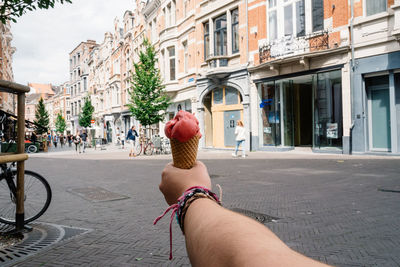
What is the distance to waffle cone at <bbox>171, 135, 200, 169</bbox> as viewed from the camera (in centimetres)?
139

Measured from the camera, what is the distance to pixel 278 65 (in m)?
16.5

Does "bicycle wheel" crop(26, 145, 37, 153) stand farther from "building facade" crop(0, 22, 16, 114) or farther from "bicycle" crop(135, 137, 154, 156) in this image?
"bicycle" crop(135, 137, 154, 156)

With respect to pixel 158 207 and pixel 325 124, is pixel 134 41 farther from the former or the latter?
pixel 158 207

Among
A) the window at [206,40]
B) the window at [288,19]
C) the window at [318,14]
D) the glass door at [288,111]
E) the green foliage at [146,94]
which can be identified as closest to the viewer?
the window at [318,14]

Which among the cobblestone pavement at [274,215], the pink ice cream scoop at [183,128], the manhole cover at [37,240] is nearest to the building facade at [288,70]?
the cobblestone pavement at [274,215]

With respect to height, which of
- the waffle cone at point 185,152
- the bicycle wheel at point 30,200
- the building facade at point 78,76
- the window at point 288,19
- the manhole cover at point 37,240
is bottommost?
the manhole cover at point 37,240

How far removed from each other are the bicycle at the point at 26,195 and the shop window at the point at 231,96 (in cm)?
1588

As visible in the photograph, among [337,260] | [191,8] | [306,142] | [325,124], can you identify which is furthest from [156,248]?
[191,8]

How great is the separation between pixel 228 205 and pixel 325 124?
434 inches

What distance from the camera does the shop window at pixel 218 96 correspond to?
20.6 metres

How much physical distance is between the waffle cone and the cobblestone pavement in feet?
6.49

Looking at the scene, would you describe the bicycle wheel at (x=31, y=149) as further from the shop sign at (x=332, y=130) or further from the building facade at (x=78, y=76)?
the building facade at (x=78, y=76)

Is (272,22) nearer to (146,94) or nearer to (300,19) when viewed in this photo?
(300,19)

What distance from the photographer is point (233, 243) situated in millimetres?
708
